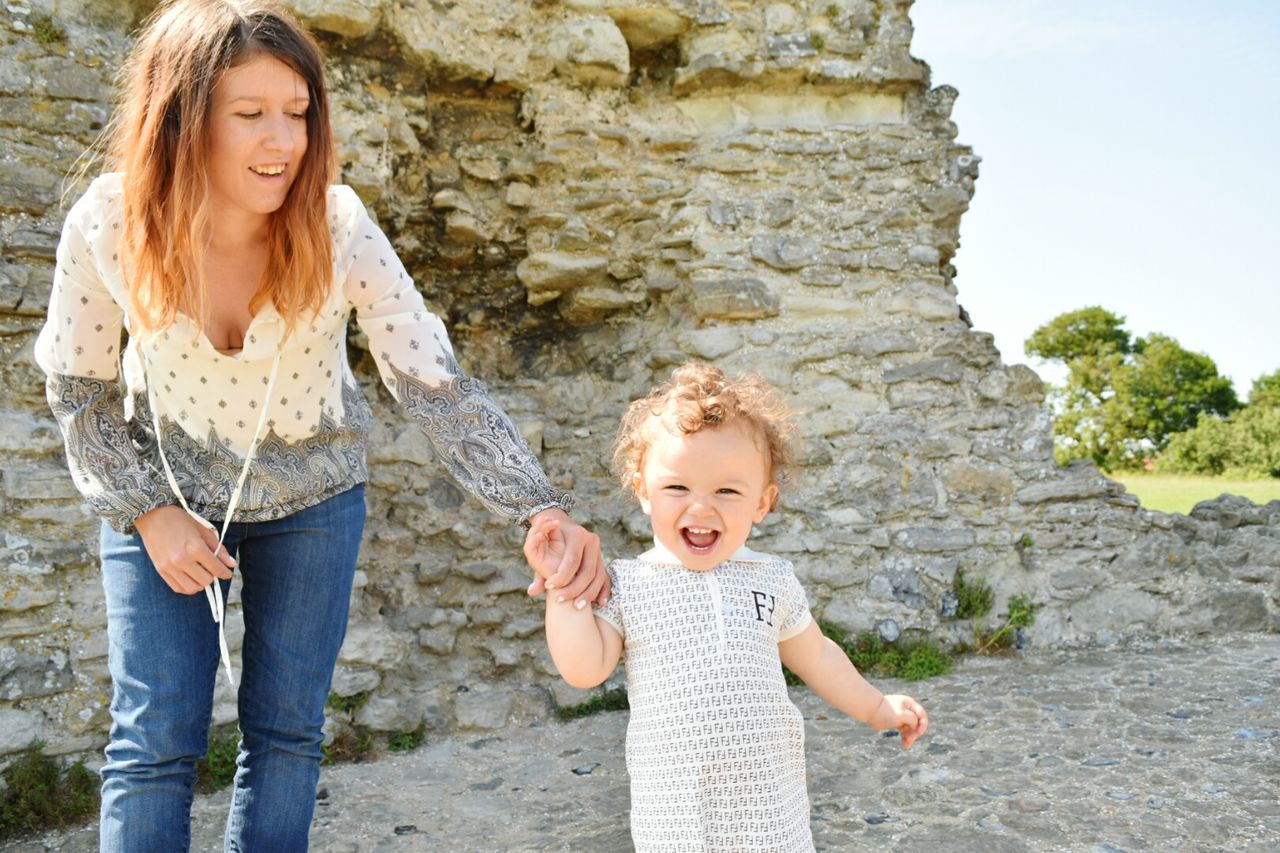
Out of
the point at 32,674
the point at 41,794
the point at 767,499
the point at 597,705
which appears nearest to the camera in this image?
the point at 767,499

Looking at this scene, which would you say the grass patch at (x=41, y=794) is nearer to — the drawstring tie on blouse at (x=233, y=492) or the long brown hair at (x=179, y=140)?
the drawstring tie on blouse at (x=233, y=492)

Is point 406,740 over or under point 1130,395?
under

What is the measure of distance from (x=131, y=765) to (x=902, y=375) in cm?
373

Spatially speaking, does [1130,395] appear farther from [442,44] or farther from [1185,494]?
[442,44]

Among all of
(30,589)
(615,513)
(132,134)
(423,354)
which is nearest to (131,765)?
(423,354)

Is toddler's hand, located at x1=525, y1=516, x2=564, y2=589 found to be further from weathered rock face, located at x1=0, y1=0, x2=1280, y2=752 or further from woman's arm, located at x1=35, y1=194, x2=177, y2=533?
weathered rock face, located at x1=0, y1=0, x2=1280, y2=752

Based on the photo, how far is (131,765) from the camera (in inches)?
65.4

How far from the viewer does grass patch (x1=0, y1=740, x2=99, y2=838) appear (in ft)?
9.47

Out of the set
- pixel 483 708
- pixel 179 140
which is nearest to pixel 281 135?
pixel 179 140

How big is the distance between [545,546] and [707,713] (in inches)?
15.8

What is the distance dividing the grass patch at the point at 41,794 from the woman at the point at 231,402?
1.53 m

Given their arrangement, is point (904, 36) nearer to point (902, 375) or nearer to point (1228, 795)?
point (902, 375)

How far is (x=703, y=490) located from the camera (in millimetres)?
1774

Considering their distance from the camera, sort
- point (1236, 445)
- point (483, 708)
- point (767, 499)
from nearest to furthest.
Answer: point (767, 499)
point (483, 708)
point (1236, 445)
